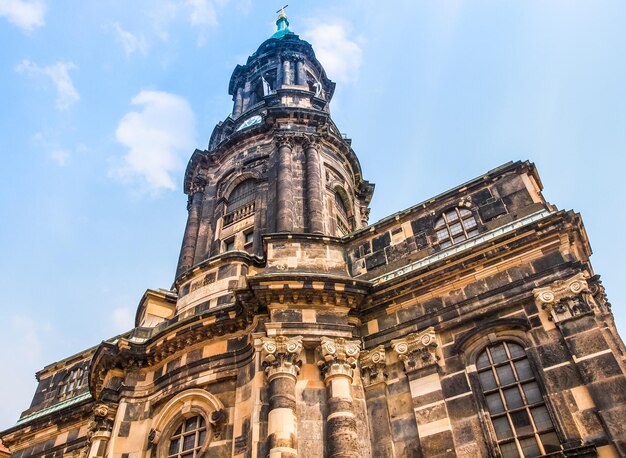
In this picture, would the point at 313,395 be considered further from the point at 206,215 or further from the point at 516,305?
the point at 206,215

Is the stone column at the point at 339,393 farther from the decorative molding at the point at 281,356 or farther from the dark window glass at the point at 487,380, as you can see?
the dark window glass at the point at 487,380

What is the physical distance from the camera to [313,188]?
70.5 ft

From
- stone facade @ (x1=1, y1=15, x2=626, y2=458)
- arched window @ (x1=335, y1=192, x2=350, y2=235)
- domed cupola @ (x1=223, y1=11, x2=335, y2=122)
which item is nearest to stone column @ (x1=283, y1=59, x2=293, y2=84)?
domed cupola @ (x1=223, y1=11, x2=335, y2=122)

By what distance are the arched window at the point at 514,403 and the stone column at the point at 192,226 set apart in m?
13.3

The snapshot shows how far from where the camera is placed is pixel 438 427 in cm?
1127

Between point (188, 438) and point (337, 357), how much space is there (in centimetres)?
449

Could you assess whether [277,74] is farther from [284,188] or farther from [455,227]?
[455,227]

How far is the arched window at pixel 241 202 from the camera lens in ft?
74.0

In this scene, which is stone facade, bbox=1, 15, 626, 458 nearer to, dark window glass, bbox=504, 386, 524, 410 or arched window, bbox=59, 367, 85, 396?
dark window glass, bbox=504, 386, 524, 410

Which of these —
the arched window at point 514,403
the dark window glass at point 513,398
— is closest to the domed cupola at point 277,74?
the arched window at point 514,403

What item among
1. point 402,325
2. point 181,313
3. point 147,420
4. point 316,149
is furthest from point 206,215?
point 402,325

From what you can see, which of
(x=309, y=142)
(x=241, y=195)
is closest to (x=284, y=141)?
(x=309, y=142)

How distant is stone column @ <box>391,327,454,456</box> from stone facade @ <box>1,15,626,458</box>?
0.03 metres

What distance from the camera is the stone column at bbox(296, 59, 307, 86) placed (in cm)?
3013
